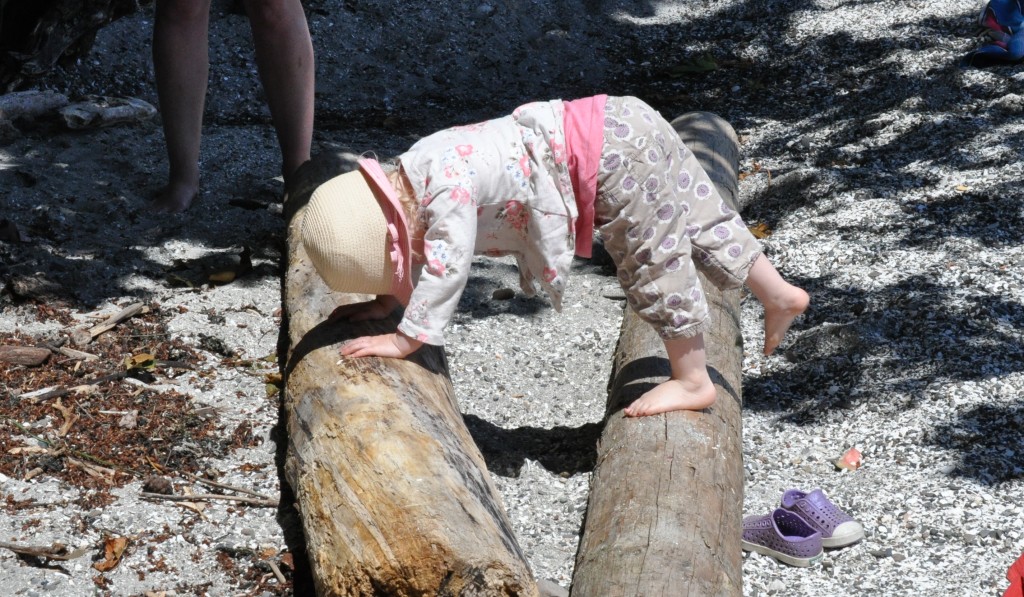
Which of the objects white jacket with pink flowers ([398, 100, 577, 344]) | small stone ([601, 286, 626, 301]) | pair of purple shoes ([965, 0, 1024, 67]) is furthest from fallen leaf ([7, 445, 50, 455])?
pair of purple shoes ([965, 0, 1024, 67])

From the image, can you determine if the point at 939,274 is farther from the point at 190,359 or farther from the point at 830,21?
the point at 830,21

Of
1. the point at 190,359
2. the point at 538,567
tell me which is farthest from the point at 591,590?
the point at 190,359

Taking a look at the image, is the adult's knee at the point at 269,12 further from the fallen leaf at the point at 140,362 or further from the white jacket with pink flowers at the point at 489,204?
the white jacket with pink flowers at the point at 489,204

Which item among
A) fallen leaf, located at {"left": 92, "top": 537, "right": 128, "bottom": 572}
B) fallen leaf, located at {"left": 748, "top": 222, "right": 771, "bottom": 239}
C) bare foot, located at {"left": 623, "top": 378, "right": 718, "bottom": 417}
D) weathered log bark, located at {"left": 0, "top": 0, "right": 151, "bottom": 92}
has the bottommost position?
fallen leaf, located at {"left": 748, "top": 222, "right": 771, "bottom": 239}

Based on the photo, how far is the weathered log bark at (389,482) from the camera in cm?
206

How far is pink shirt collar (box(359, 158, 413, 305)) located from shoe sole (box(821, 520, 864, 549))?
1293 millimetres

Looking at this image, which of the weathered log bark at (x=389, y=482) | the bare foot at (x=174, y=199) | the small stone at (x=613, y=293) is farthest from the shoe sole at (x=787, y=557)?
the bare foot at (x=174, y=199)

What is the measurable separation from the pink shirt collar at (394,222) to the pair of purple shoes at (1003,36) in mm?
4377

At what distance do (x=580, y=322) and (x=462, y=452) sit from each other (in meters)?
1.58

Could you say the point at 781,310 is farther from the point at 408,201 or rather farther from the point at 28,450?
the point at 28,450

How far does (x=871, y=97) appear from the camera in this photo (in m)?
5.86

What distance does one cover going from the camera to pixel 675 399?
2.90 m

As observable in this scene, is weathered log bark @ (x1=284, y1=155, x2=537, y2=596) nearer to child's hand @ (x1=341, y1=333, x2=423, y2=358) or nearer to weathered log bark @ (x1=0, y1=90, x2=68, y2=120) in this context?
child's hand @ (x1=341, y1=333, x2=423, y2=358)

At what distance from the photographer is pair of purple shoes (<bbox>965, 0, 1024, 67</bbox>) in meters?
5.72
